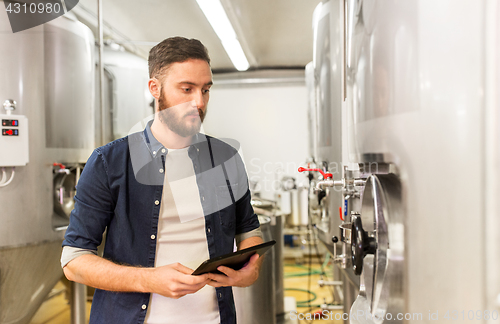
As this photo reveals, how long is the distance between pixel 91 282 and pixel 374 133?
692mm

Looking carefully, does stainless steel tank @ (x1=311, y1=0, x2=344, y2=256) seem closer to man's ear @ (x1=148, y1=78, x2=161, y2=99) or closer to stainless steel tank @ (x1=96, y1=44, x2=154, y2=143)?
man's ear @ (x1=148, y1=78, x2=161, y2=99)

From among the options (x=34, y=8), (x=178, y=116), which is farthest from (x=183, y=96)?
(x=34, y=8)

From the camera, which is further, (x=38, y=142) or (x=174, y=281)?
(x=38, y=142)

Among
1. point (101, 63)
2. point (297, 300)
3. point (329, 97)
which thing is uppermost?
point (101, 63)

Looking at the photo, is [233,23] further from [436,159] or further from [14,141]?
[436,159]

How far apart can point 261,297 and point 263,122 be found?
911 mm

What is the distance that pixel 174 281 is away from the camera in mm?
752

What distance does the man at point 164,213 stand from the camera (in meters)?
0.81

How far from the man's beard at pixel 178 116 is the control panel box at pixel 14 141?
0.88m

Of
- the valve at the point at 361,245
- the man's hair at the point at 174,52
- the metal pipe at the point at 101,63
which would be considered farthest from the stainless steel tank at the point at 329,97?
the metal pipe at the point at 101,63

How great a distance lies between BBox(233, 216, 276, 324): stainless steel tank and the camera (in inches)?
69.7

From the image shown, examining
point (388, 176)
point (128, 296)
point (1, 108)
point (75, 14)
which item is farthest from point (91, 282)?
point (75, 14)

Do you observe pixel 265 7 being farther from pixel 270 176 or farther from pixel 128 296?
pixel 128 296

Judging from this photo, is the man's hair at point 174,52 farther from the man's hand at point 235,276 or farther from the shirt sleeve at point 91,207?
the man's hand at point 235,276
